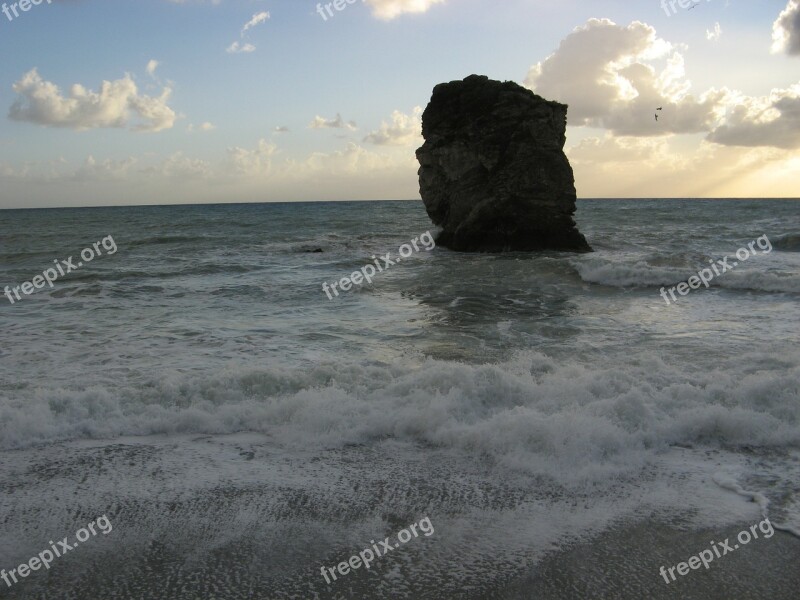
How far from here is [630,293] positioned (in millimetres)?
14719

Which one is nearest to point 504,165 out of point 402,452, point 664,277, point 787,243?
point 664,277

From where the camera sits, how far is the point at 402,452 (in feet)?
18.5

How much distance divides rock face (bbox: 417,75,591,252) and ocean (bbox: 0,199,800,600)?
11.4 metres

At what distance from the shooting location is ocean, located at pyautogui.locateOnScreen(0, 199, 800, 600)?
390cm

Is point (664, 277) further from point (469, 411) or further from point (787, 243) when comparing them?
point (787, 243)

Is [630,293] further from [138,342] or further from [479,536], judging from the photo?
[479,536]

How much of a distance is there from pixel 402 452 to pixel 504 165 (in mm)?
18556

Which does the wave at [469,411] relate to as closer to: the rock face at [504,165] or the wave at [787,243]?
the rock face at [504,165]

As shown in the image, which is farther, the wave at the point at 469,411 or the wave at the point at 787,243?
the wave at the point at 787,243

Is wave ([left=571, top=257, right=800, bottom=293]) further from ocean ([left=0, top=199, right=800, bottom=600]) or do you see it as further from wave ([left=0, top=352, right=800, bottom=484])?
wave ([left=0, top=352, right=800, bottom=484])

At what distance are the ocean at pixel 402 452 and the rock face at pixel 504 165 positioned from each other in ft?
37.5

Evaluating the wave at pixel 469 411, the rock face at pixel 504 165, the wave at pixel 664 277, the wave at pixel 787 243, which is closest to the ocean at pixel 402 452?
the wave at pixel 469 411

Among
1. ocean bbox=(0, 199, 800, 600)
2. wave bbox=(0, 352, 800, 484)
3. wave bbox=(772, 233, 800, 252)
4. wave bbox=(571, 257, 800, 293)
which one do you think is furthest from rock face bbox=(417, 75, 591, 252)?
wave bbox=(0, 352, 800, 484)

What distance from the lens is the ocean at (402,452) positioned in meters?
3.90
